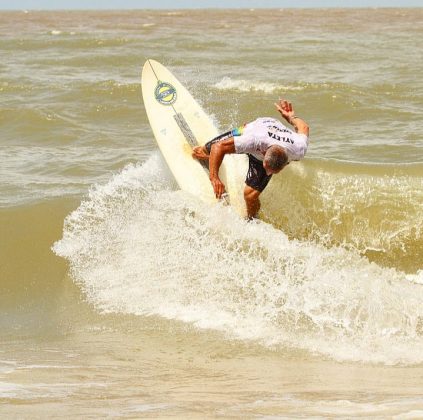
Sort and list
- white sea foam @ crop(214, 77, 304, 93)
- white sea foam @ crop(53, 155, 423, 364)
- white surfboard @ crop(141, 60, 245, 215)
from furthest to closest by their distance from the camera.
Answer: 1. white sea foam @ crop(214, 77, 304, 93)
2. white surfboard @ crop(141, 60, 245, 215)
3. white sea foam @ crop(53, 155, 423, 364)

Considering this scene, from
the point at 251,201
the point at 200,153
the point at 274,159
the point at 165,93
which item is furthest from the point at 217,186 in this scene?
the point at 165,93

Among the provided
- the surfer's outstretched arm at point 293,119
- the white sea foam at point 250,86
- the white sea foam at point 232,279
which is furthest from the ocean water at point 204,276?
the white sea foam at point 250,86

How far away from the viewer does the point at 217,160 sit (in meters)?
7.71

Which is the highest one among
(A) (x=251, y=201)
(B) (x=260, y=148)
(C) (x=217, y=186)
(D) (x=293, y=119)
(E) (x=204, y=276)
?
(D) (x=293, y=119)

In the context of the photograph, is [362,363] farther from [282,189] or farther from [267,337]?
[282,189]

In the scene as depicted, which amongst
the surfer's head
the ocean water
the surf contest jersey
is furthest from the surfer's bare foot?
the surfer's head

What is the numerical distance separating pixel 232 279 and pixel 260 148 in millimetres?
1302

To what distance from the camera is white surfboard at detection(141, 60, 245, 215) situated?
323 inches

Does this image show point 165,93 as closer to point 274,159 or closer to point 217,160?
point 217,160

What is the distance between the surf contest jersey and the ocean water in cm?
65

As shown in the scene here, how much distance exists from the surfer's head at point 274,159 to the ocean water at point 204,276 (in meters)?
0.67

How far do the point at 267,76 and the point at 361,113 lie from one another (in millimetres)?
5147

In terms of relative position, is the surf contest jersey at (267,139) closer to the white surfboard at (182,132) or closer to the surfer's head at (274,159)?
the surfer's head at (274,159)

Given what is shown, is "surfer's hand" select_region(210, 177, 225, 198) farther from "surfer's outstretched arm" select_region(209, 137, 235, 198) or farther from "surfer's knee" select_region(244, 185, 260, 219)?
"surfer's knee" select_region(244, 185, 260, 219)
